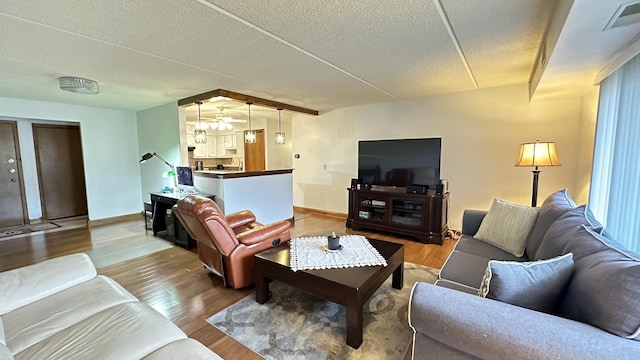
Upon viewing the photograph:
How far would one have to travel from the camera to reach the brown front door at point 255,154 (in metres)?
7.35

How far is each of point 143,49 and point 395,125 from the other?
3766 mm

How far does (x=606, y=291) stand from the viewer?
37.9 inches

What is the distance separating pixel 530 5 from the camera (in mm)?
1736

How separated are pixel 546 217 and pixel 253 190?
372 cm

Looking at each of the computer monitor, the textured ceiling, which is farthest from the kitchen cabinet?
the textured ceiling

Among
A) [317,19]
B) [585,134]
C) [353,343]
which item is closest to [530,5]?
[317,19]

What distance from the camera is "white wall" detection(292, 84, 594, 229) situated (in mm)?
3451

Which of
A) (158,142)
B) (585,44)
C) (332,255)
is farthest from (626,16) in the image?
(158,142)

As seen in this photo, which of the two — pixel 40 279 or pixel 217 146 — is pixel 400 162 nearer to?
pixel 40 279

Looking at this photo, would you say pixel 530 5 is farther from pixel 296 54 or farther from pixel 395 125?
pixel 395 125

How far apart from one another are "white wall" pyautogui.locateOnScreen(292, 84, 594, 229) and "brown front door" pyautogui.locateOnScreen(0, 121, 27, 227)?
5676 millimetres

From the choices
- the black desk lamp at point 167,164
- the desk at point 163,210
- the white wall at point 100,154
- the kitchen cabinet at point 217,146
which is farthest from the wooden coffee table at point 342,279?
the kitchen cabinet at point 217,146

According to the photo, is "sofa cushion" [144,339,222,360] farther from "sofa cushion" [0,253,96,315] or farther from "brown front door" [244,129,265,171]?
"brown front door" [244,129,265,171]

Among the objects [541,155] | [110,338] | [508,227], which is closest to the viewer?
[110,338]
